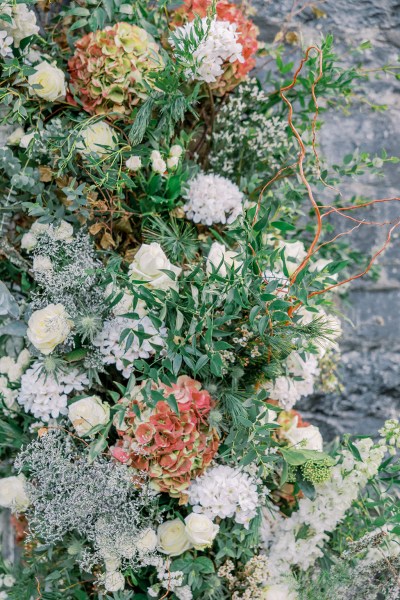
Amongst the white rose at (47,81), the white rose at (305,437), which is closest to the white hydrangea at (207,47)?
the white rose at (47,81)

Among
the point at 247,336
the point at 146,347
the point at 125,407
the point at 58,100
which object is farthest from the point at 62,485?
the point at 58,100

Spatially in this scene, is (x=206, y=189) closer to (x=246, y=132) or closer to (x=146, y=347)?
(x=246, y=132)

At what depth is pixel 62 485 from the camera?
4.38 ft

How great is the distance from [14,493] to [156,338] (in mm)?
451

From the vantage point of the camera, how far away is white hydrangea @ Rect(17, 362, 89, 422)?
1.33m

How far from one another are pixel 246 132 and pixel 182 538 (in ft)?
2.91

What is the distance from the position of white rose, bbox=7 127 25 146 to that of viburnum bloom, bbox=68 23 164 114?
0.47 feet

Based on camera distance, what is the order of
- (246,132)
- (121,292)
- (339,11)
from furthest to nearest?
1. (339,11)
2. (246,132)
3. (121,292)

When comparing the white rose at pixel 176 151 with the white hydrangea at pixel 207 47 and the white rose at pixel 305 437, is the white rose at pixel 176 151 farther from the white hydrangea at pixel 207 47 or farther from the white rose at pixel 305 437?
the white rose at pixel 305 437

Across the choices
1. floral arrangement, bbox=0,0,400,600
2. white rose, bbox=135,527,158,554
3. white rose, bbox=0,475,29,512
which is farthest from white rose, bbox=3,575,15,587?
white rose, bbox=135,527,158,554

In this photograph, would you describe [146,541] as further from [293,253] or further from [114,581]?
[293,253]

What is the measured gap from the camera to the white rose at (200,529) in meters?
1.28

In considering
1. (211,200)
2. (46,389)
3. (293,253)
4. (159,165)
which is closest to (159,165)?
(159,165)

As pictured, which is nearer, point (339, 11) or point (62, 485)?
point (62, 485)
